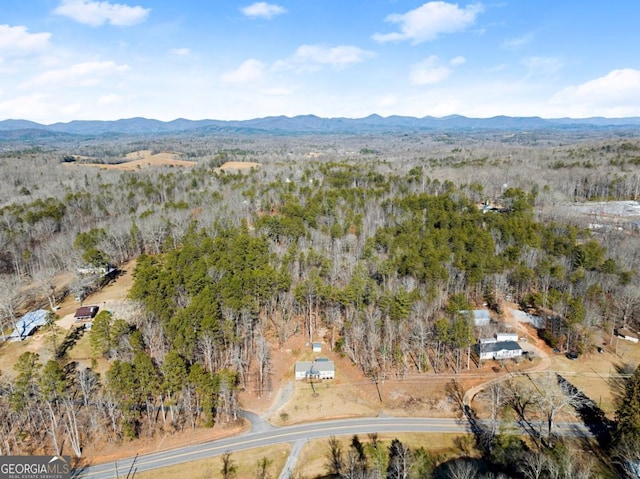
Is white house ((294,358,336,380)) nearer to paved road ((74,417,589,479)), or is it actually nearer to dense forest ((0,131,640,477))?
dense forest ((0,131,640,477))

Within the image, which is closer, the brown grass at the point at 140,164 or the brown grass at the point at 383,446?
the brown grass at the point at 383,446

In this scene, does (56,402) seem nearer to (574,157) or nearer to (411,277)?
(411,277)

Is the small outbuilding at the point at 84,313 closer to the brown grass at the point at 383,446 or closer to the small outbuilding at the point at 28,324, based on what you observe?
the small outbuilding at the point at 28,324

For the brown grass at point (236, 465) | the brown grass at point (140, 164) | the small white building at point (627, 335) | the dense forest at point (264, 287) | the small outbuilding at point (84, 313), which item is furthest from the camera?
the brown grass at point (140, 164)

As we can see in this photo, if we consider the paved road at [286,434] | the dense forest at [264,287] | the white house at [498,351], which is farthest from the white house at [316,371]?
the white house at [498,351]

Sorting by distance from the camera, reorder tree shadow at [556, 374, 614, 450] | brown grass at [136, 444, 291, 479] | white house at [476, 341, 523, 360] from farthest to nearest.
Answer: white house at [476, 341, 523, 360] < tree shadow at [556, 374, 614, 450] < brown grass at [136, 444, 291, 479]

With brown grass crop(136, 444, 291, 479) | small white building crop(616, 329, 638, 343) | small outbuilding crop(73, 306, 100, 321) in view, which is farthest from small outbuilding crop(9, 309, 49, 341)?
small white building crop(616, 329, 638, 343)

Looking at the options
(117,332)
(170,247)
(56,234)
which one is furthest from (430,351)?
(56,234)

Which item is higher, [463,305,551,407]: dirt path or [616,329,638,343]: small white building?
[616,329,638,343]: small white building
